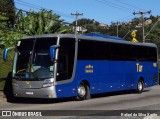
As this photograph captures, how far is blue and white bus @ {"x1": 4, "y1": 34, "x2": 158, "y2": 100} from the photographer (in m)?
19.0

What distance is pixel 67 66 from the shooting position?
19.7 m

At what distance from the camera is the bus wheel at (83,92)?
20781 millimetres

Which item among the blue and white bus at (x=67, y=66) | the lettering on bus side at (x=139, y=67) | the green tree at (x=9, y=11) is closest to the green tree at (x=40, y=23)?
the green tree at (x=9, y=11)

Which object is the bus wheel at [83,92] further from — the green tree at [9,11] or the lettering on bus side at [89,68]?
the green tree at [9,11]

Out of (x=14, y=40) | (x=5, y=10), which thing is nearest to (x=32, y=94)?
(x=14, y=40)

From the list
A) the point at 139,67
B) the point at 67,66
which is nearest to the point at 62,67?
the point at 67,66

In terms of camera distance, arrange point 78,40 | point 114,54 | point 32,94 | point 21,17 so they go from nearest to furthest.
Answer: point 32,94
point 78,40
point 114,54
point 21,17

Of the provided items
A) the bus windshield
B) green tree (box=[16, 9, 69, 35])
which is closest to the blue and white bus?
the bus windshield

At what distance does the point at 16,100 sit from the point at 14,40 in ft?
54.5

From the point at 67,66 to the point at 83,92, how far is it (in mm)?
2011

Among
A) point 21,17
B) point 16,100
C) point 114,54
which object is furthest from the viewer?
point 21,17

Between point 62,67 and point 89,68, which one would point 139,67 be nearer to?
point 89,68

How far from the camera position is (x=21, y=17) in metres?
44.3

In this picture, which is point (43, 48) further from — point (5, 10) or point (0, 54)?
point (5, 10)
